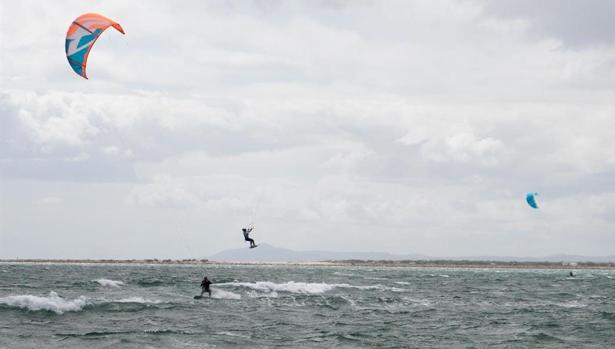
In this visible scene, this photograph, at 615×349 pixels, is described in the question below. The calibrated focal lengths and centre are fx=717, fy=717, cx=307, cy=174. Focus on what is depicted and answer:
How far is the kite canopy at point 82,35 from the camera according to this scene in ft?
109

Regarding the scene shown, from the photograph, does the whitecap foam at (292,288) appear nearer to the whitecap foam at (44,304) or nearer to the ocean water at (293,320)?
the ocean water at (293,320)

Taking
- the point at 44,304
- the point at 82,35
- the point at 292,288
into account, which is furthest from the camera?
the point at 292,288

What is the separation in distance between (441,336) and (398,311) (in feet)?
32.8

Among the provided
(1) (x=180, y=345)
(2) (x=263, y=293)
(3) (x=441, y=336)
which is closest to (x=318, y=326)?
(3) (x=441, y=336)

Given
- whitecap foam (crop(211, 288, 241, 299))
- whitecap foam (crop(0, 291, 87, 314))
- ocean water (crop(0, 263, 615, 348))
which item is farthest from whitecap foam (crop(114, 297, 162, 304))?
whitecap foam (crop(211, 288, 241, 299))

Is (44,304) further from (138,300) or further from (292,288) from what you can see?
(292,288)

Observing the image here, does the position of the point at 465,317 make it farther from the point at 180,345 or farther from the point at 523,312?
the point at 180,345

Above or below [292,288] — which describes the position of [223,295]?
below

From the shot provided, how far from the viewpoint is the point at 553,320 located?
37188 mm

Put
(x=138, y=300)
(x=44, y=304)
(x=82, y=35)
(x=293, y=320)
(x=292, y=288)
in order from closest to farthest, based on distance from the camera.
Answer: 1. (x=82, y=35)
2. (x=293, y=320)
3. (x=44, y=304)
4. (x=138, y=300)
5. (x=292, y=288)

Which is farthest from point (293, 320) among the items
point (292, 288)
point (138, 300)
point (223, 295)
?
point (292, 288)

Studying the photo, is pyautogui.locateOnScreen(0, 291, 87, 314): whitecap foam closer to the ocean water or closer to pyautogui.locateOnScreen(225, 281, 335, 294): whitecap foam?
the ocean water

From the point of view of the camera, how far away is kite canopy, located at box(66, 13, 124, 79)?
33094 millimetres

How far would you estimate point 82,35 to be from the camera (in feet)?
111
